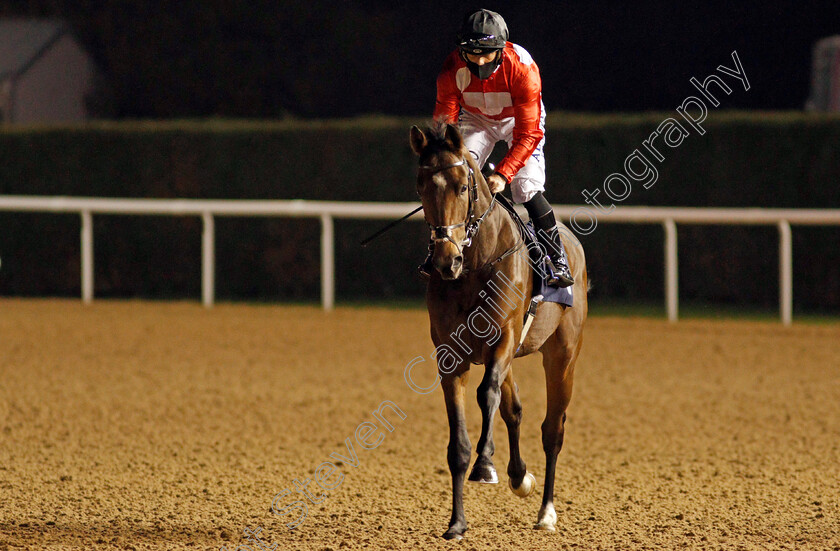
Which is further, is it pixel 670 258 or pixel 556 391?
pixel 670 258

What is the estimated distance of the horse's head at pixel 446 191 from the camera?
3984 mm

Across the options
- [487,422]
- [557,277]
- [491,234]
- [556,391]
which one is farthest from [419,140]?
[556,391]

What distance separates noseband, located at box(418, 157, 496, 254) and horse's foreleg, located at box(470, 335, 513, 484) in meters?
0.44

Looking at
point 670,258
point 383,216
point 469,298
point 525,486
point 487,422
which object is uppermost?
point 383,216

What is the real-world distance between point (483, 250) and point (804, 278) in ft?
25.7

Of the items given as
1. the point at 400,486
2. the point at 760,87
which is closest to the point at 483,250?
the point at 400,486

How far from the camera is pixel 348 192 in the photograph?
42.2 ft

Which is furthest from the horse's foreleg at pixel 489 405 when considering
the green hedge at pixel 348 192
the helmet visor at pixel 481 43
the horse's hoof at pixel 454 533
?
the green hedge at pixel 348 192

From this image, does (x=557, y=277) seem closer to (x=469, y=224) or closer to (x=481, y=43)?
(x=469, y=224)

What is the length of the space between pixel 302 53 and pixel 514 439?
57.8 feet

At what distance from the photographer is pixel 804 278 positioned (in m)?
11.3

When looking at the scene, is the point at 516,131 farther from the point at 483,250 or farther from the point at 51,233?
the point at 51,233

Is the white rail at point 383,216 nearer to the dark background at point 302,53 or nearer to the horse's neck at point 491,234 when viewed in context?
the horse's neck at point 491,234

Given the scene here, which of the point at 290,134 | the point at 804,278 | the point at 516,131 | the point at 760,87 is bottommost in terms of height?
the point at 804,278
